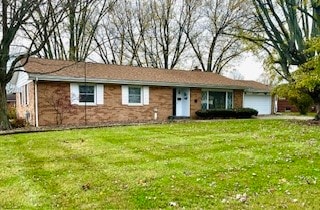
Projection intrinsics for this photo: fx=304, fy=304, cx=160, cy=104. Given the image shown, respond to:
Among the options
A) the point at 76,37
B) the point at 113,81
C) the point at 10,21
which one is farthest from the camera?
the point at 76,37

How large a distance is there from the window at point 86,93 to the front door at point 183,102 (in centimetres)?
616

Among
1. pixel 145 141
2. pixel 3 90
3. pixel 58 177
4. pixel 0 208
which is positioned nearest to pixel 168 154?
pixel 145 141

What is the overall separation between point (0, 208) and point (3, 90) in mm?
11524

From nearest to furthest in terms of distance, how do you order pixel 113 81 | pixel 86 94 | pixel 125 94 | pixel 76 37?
pixel 86 94, pixel 113 81, pixel 125 94, pixel 76 37

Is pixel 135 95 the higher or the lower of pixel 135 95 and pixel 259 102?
the higher

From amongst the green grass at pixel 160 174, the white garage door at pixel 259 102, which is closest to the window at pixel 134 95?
the green grass at pixel 160 174

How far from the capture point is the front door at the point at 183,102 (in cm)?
2088

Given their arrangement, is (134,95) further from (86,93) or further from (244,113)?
(244,113)

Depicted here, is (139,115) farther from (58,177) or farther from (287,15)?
(58,177)

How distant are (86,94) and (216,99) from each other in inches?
395

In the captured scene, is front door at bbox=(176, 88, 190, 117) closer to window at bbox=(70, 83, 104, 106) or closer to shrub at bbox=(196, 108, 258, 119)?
shrub at bbox=(196, 108, 258, 119)

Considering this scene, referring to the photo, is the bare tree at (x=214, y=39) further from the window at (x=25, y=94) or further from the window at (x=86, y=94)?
the window at (x=25, y=94)

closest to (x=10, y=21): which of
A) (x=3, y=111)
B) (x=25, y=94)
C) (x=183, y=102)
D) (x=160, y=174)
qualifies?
(x=3, y=111)

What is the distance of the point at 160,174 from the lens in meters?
6.08
